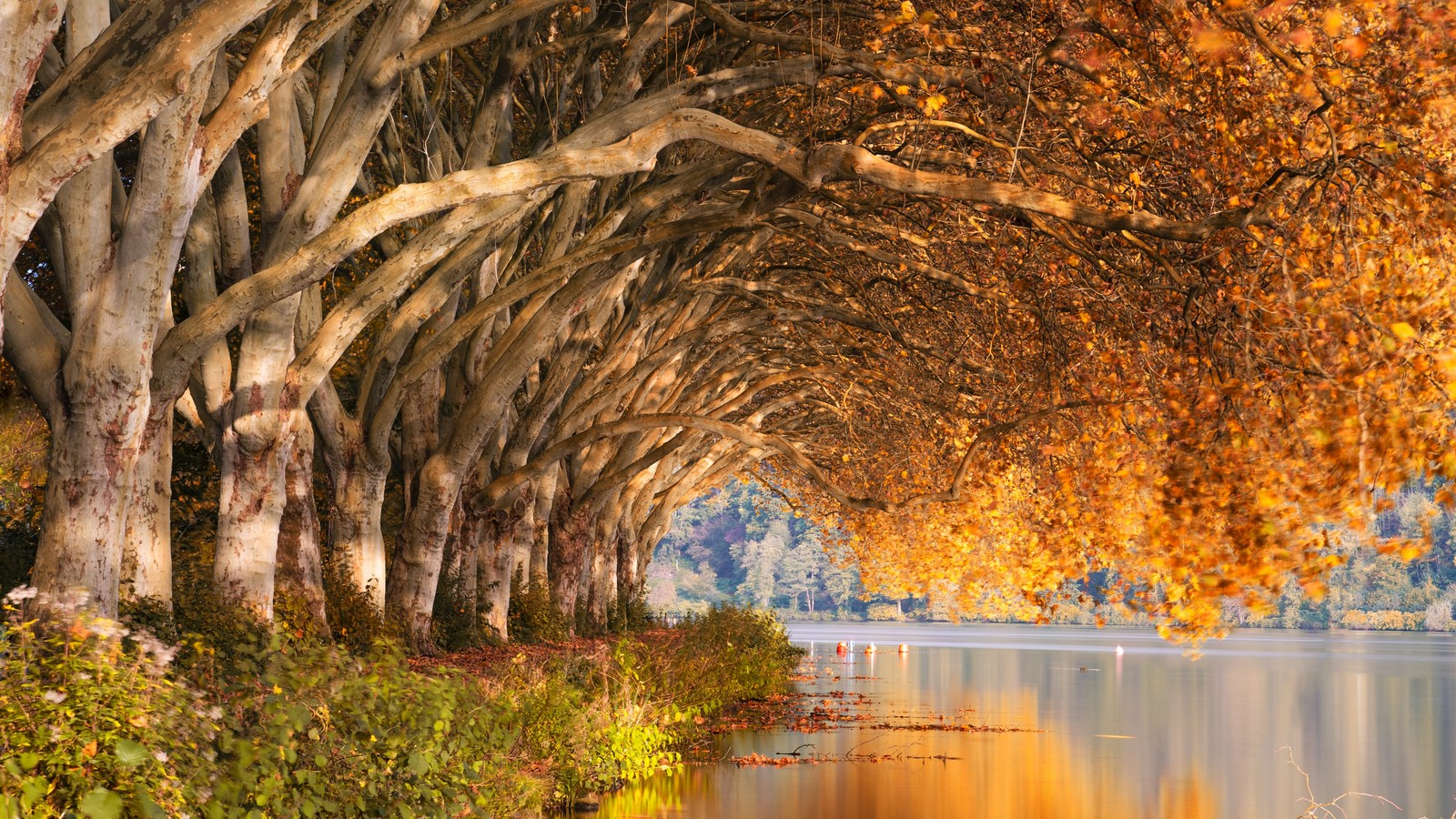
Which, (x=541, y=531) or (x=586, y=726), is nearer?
(x=586, y=726)

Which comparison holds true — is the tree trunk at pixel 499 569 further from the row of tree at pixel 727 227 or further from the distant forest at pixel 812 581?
the distant forest at pixel 812 581

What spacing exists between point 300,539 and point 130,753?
902 cm

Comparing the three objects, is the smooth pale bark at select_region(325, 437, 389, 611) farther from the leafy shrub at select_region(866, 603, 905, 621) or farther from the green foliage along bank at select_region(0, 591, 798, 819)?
the leafy shrub at select_region(866, 603, 905, 621)

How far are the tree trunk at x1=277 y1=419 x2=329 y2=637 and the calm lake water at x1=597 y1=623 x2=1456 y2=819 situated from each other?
373 centimetres

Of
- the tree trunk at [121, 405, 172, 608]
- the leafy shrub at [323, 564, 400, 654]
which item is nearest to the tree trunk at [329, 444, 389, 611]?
the leafy shrub at [323, 564, 400, 654]

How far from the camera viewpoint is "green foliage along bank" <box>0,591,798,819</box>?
20.4ft

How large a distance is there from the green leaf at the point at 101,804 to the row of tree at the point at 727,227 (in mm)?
3729

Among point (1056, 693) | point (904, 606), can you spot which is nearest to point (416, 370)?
point (1056, 693)

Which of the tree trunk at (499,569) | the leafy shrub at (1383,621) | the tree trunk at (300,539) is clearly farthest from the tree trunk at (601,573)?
the leafy shrub at (1383,621)

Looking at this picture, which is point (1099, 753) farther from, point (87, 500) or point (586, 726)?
point (87, 500)

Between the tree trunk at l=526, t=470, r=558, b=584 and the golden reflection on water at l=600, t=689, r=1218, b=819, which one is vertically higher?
the tree trunk at l=526, t=470, r=558, b=584

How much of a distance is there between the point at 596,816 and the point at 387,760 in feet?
20.6

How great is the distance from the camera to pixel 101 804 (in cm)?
596

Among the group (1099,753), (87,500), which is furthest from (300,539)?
(1099,753)
